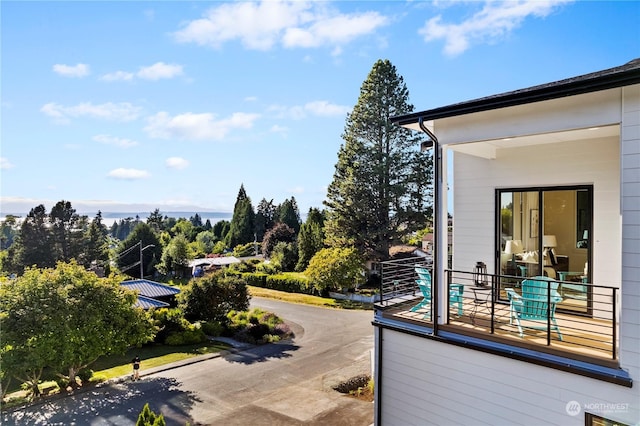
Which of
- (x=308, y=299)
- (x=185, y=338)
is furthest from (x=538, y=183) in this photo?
(x=308, y=299)

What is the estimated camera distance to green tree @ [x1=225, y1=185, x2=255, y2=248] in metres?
55.1

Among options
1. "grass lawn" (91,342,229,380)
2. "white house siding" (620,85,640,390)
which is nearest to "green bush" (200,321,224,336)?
"grass lawn" (91,342,229,380)

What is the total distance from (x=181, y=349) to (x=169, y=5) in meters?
13.1

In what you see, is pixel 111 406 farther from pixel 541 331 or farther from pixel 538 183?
pixel 538 183

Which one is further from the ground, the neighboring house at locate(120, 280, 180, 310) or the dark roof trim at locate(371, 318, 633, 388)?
the dark roof trim at locate(371, 318, 633, 388)

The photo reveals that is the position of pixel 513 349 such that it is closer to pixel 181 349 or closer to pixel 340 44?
pixel 340 44

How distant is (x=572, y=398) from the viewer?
4473 mm

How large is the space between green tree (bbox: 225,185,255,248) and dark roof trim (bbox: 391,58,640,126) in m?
50.4

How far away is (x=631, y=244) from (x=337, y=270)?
21771mm

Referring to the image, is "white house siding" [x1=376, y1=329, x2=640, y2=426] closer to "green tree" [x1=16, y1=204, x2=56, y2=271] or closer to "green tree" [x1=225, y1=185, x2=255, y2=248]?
"green tree" [x1=16, y1=204, x2=56, y2=271]

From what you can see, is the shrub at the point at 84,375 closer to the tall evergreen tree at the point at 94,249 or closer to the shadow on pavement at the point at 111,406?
the shadow on pavement at the point at 111,406

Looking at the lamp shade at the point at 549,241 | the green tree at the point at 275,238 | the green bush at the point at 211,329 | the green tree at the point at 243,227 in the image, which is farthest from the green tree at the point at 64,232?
the lamp shade at the point at 549,241

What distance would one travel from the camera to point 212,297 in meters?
18.9

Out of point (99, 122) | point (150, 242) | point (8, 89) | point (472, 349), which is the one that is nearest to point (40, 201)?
point (150, 242)
